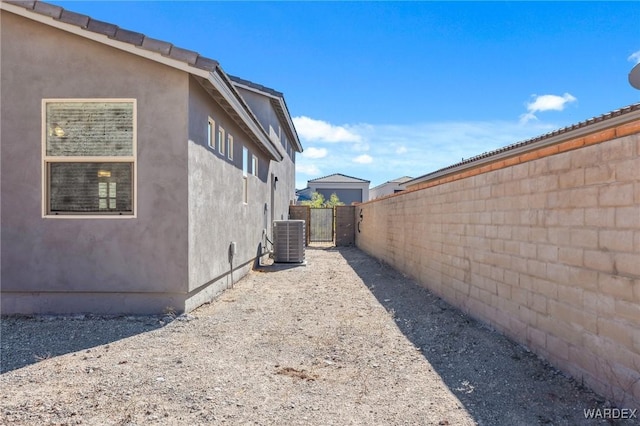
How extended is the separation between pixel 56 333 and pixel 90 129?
2.84 m

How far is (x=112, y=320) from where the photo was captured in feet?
17.9

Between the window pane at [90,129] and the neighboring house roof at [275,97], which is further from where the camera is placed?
the neighboring house roof at [275,97]

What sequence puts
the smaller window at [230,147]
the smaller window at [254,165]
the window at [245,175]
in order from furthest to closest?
the smaller window at [254,165] → the window at [245,175] → the smaller window at [230,147]

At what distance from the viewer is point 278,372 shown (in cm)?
388

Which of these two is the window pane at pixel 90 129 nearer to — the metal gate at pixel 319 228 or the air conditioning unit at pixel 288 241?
the air conditioning unit at pixel 288 241

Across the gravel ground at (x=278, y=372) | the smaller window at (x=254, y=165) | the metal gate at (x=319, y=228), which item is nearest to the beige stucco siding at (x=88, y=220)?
the gravel ground at (x=278, y=372)

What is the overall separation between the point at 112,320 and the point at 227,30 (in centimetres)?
852

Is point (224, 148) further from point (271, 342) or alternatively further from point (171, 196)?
point (271, 342)

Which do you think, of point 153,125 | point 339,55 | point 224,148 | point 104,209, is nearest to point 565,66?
point 339,55

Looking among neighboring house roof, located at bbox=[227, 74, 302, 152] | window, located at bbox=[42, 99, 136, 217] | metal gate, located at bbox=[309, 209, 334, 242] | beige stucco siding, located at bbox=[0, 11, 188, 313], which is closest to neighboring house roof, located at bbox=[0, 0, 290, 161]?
beige stucco siding, located at bbox=[0, 11, 188, 313]

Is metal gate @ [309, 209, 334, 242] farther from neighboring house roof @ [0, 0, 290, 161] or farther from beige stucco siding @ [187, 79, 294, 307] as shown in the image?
neighboring house roof @ [0, 0, 290, 161]

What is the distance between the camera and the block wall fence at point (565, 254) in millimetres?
2887

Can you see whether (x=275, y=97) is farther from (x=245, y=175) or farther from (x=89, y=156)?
(x=89, y=156)

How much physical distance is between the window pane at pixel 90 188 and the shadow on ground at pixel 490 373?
4482 mm
